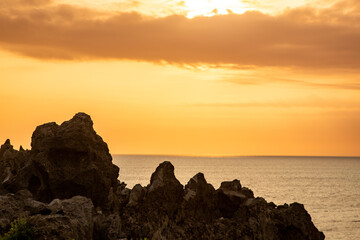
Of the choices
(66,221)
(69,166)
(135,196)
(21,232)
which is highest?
(69,166)

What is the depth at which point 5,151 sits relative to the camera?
6331 cm

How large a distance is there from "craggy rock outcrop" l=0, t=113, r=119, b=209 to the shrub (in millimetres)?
15178

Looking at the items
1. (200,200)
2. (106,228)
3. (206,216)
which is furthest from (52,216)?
(206,216)

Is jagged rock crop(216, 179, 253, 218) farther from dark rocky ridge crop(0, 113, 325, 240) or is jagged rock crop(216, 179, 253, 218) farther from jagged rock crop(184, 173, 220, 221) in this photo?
jagged rock crop(184, 173, 220, 221)

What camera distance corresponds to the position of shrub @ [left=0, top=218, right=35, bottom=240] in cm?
3381

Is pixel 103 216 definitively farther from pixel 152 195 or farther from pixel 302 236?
pixel 302 236

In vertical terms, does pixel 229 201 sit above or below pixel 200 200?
below

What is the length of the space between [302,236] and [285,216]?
7.80 feet

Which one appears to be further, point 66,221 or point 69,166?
point 69,166

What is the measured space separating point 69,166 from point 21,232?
1656cm

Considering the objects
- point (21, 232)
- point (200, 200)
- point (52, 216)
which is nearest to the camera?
point (21, 232)

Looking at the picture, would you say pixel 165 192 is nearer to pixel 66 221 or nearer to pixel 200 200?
Result: pixel 200 200

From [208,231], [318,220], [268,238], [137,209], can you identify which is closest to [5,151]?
[137,209]

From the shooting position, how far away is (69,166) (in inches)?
1973
